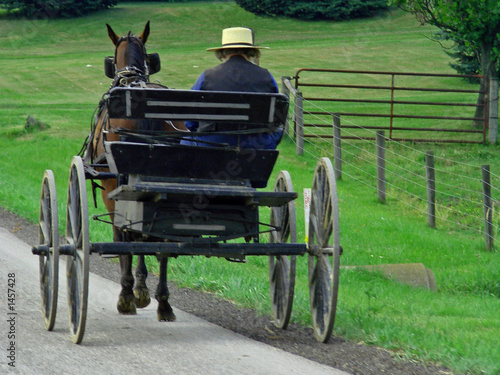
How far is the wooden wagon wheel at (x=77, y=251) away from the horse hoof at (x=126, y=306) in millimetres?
956

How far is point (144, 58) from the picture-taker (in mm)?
8539

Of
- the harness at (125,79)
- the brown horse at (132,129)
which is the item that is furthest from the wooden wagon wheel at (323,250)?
the harness at (125,79)

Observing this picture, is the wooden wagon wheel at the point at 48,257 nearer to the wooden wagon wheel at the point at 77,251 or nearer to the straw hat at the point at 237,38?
the wooden wagon wheel at the point at 77,251

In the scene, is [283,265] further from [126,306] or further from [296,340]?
[126,306]

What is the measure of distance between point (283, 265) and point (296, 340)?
81cm

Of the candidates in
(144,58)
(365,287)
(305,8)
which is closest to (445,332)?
(365,287)

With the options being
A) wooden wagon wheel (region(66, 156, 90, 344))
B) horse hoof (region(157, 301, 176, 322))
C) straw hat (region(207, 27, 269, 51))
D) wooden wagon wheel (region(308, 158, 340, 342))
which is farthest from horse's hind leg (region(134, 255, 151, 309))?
straw hat (region(207, 27, 269, 51))

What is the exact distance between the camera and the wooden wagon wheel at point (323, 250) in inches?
217

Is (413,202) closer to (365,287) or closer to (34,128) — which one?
(365,287)

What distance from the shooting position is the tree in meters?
20.9

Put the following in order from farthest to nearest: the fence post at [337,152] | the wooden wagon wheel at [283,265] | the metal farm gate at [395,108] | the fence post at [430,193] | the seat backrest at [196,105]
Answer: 1. the metal farm gate at [395,108]
2. the fence post at [337,152]
3. the fence post at [430,193]
4. the wooden wagon wheel at [283,265]
5. the seat backrest at [196,105]

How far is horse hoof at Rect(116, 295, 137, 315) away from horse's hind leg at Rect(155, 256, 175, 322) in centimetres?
39

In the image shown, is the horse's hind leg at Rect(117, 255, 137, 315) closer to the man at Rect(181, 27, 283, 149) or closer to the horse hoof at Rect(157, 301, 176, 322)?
the horse hoof at Rect(157, 301, 176, 322)

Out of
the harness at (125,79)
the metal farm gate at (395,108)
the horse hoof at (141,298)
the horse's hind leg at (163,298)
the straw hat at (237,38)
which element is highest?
the straw hat at (237,38)
